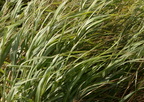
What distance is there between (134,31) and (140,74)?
15.4 inches

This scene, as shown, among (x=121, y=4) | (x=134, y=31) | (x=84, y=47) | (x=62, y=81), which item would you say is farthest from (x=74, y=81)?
(x=121, y=4)

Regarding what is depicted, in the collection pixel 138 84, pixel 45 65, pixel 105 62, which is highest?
pixel 45 65

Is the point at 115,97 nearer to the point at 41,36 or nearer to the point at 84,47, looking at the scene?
the point at 84,47

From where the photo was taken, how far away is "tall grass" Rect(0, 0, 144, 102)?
87.3 inches

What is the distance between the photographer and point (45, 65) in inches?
98.3

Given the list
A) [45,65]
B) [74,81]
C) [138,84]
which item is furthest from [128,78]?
[45,65]

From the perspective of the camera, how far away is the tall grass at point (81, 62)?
2217mm

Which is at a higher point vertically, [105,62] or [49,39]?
[49,39]

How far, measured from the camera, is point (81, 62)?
218 centimetres

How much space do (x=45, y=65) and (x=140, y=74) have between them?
764mm

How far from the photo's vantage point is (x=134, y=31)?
2.58 meters

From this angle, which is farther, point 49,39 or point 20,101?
point 49,39

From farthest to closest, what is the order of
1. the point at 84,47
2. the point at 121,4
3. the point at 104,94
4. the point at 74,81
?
the point at 121,4, the point at 84,47, the point at 104,94, the point at 74,81

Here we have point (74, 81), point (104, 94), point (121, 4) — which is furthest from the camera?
point (121, 4)
